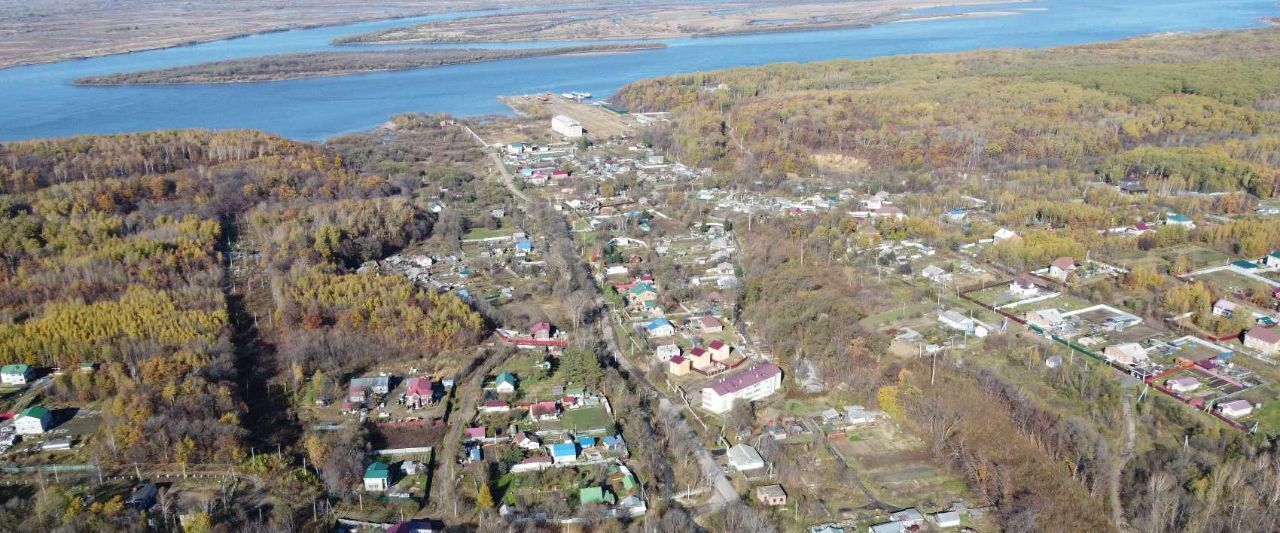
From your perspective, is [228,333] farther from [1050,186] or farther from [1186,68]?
[1186,68]

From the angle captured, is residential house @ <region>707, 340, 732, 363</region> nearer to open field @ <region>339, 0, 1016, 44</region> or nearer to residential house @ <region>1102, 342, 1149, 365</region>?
residential house @ <region>1102, 342, 1149, 365</region>

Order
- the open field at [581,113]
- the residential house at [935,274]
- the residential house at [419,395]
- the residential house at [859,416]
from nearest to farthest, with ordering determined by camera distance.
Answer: the residential house at [859,416], the residential house at [419,395], the residential house at [935,274], the open field at [581,113]

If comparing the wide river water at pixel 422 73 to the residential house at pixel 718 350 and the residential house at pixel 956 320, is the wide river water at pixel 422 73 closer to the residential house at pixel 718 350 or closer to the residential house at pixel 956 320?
the residential house at pixel 718 350

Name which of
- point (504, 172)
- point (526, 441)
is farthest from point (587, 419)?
point (504, 172)

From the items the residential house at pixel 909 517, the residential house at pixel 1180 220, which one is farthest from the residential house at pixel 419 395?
the residential house at pixel 1180 220

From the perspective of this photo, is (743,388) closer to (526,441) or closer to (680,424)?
(680,424)
